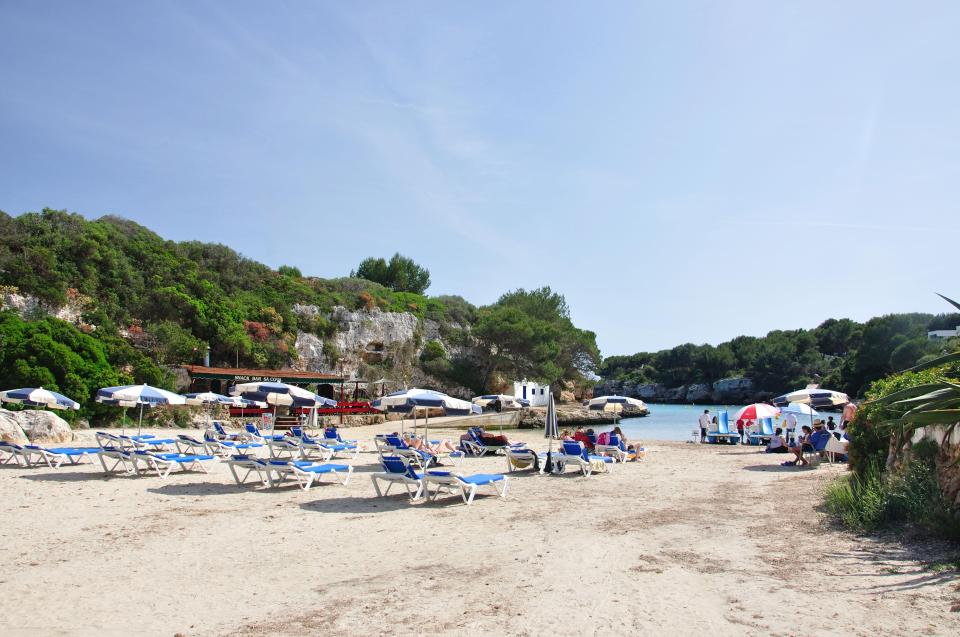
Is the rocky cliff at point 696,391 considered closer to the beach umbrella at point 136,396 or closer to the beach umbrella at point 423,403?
the beach umbrella at point 423,403

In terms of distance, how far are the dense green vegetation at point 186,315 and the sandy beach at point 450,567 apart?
49.9 ft

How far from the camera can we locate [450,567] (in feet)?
19.2

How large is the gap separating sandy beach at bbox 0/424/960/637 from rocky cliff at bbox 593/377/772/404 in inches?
3326

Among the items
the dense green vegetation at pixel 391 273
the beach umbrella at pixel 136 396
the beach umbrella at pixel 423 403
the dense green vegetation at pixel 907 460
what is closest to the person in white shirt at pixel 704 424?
the beach umbrella at pixel 423 403

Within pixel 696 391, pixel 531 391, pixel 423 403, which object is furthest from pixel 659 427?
pixel 696 391

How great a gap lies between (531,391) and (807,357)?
49199mm

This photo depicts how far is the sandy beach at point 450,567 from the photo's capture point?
4367mm

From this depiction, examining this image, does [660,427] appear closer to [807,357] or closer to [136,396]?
[136,396]

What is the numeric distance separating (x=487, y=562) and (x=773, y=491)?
6.70 m

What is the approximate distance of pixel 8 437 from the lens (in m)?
13.5

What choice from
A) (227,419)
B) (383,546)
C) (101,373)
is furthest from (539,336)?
(383,546)

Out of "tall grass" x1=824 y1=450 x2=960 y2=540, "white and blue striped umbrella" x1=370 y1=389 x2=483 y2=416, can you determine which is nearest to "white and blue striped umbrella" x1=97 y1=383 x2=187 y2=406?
"white and blue striped umbrella" x1=370 y1=389 x2=483 y2=416

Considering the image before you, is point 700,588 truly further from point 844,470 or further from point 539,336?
point 539,336

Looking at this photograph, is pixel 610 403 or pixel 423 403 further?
pixel 610 403
